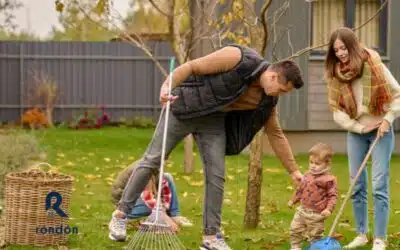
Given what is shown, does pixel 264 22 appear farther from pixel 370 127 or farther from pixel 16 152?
pixel 16 152

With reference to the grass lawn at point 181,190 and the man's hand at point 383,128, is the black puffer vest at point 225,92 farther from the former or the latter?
the grass lawn at point 181,190

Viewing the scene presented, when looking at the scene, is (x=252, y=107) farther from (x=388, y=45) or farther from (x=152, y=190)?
(x=388, y=45)

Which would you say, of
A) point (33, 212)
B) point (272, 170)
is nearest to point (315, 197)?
point (33, 212)

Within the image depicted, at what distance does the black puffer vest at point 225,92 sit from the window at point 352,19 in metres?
9.05

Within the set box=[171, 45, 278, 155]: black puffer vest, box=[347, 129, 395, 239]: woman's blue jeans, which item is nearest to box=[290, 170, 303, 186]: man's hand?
box=[171, 45, 278, 155]: black puffer vest

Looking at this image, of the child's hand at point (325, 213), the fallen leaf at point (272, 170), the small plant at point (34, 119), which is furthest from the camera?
the small plant at point (34, 119)

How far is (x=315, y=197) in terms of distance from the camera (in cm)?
715

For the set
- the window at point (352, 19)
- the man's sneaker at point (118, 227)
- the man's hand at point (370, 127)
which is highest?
the window at point (352, 19)

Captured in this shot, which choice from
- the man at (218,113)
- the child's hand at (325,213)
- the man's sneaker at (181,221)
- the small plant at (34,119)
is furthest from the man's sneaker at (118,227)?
the small plant at (34,119)

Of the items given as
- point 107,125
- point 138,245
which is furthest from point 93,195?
point 107,125

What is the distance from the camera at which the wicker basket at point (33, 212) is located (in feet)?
24.5

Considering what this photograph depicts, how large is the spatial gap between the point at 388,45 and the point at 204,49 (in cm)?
366

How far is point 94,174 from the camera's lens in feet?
44.3

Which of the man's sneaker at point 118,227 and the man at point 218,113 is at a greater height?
the man at point 218,113
